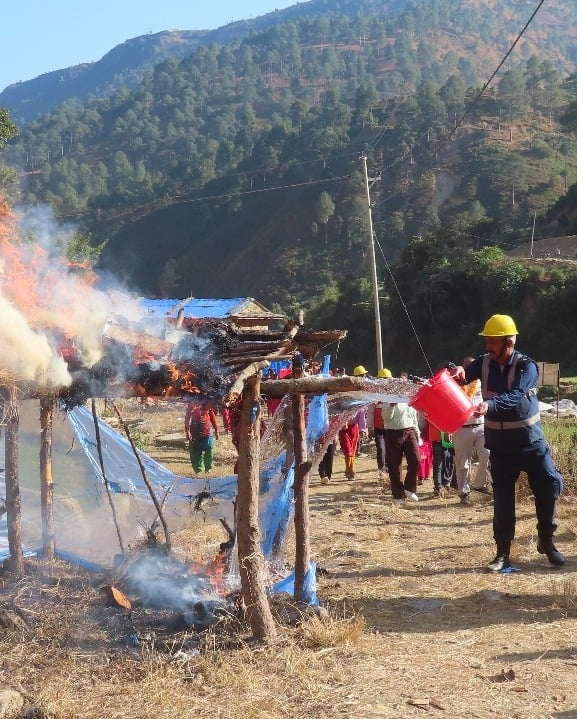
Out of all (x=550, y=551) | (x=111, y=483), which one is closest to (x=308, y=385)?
(x=550, y=551)

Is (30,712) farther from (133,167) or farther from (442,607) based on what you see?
(133,167)

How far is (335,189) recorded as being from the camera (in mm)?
76688

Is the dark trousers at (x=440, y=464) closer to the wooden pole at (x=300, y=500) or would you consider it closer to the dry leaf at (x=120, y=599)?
the wooden pole at (x=300, y=500)

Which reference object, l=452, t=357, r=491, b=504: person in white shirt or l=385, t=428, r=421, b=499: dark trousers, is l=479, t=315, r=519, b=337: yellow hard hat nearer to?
l=452, t=357, r=491, b=504: person in white shirt

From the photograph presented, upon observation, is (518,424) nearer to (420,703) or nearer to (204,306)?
(420,703)

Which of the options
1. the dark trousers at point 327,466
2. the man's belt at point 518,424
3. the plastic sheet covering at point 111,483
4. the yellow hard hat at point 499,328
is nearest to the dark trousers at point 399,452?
the dark trousers at point 327,466

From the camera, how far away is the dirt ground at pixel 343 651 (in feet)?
13.6

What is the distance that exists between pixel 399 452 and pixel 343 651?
5118 millimetres

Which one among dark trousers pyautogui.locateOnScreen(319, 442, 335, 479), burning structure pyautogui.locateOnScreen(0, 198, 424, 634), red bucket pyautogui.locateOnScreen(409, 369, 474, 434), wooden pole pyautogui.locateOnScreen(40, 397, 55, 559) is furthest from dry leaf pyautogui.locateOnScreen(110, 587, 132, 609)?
dark trousers pyautogui.locateOnScreen(319, 442, 335, 479)

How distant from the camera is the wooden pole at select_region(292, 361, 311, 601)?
5535mm

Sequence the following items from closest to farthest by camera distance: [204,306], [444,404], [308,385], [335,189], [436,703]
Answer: [436,703] < [308,385] < [444,404] < [204,306] < [335,189]

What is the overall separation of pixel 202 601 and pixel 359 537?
3.10 m

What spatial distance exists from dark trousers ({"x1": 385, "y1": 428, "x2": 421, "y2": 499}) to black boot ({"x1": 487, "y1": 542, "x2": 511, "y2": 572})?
3.25 m

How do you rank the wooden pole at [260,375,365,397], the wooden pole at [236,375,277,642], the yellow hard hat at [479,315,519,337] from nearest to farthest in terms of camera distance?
the wooden pole at [236,375,277,642] → the wooden pole at [260,375,365,397] → the yellow hard hat at [479,315,519,337]
